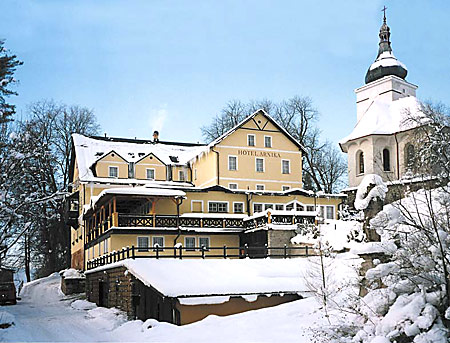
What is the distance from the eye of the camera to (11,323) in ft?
79.4

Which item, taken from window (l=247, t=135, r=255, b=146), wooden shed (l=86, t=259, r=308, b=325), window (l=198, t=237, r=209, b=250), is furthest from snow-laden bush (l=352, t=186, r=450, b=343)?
window (l=247, t=135, r=255, b=146)

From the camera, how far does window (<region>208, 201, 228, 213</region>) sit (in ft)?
128

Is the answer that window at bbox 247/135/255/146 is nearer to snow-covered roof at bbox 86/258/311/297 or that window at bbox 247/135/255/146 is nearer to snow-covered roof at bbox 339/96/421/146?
snow-covered roof at bbox 339/96/421/146

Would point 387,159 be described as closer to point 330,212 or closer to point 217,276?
point 330,212

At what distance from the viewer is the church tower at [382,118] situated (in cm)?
4097

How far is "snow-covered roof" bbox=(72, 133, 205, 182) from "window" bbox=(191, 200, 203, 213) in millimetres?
8150

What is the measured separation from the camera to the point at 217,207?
3906 centimetres

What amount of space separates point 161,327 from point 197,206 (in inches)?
726

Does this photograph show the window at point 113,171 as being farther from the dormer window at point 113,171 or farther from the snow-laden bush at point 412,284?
the snow-laden bush at point 412,284

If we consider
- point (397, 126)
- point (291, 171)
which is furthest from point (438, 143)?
point (291, 171)

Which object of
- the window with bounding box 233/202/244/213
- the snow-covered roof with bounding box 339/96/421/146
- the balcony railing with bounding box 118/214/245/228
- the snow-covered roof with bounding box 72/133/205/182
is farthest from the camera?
the snow-covered roof with bounding box 72/133/205/182

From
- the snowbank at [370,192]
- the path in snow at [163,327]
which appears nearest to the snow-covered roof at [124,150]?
the path in snow at [163,327]

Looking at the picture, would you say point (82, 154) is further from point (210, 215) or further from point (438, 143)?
point (438, 143)

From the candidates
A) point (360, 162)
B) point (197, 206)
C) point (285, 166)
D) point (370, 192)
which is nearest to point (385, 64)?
point (360, 162)
